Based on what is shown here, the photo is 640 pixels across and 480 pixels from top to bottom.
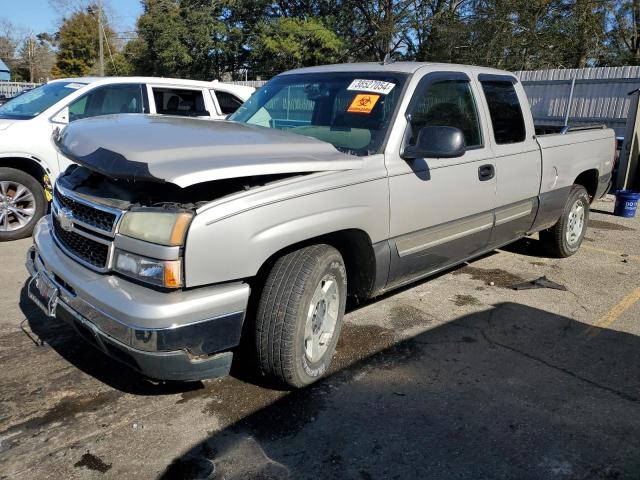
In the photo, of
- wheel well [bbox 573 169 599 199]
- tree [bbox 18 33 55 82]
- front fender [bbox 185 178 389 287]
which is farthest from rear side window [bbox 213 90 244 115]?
tree [bbox 18 33 55 82]

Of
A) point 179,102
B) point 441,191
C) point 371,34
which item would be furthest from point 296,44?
point 441,191

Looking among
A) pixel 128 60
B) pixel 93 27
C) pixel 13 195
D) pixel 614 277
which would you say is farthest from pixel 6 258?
pixel 93 27

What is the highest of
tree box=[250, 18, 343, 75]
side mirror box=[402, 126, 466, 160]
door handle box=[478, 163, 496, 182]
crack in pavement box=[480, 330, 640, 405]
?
tree box=[250, 18, 343, 75]

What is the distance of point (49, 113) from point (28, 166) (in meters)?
0.67

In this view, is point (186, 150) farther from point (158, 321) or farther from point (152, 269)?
point (158, 321)

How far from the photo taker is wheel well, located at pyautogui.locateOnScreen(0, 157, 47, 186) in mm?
6086

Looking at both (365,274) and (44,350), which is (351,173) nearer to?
(365,274)

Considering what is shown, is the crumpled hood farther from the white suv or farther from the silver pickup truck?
the white suv

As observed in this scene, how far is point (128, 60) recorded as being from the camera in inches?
1887

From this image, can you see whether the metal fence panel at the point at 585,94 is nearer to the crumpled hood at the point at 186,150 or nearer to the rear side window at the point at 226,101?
the rear side window at the point at 226,101

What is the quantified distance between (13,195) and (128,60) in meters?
46.5

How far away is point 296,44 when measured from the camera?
3216 cm

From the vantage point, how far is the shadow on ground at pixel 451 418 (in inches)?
103

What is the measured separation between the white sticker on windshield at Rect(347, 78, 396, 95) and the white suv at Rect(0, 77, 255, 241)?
256 centimetres
